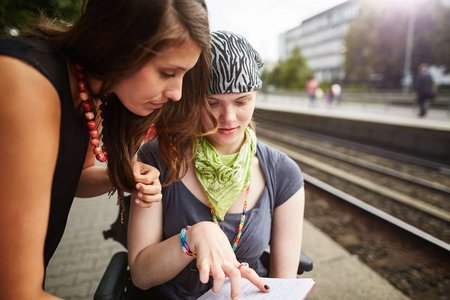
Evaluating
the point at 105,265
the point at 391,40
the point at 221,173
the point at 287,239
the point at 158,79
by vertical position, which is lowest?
the point at 105,265

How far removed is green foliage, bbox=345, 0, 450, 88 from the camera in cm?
3394

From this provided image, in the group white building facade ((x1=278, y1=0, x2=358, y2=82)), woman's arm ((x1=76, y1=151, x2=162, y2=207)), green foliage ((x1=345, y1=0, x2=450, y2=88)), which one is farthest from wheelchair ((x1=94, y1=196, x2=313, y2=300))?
white building facade ((x1=278, y1=0, x2=358, y2=82))

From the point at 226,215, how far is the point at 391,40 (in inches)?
1733

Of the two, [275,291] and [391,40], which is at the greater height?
[391,40]

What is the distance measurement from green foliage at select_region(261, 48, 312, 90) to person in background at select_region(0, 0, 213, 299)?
57.7 m

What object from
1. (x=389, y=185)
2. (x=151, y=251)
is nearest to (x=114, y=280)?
(x=151, y=251)

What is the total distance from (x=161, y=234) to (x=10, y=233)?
0.87 m

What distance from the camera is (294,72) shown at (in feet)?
198

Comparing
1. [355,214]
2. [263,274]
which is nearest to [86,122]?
[263,274]

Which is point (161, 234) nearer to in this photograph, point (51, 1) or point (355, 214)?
point (355, 214)

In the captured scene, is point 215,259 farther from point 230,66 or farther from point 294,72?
point 294,72

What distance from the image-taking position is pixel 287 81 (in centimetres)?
6181

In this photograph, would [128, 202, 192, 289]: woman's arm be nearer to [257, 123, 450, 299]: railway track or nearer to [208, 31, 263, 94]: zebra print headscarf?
[208, 31, 263, 94]: zebra print headscarf

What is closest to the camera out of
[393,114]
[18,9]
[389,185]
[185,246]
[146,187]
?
[185,246]
